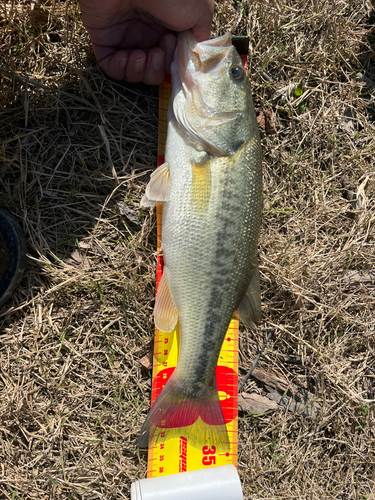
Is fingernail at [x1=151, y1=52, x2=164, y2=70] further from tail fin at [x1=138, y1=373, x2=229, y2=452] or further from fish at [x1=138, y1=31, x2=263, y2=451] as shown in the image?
tail fin at [x1=138, y1=373, x2=229, y2=452]

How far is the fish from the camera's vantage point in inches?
86.7

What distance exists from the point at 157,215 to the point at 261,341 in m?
1.27

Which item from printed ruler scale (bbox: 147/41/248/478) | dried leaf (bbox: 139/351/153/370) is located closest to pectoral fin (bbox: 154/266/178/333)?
printed ruler scale (bbox: 147/41/248/478)

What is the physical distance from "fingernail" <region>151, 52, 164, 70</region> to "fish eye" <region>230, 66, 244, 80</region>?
0.59 m

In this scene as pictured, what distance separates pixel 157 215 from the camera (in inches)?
106

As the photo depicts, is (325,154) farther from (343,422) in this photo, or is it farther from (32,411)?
(32,411)

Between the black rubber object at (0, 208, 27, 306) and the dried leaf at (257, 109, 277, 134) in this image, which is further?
the dried leaf at (257, 109, 277, 134)

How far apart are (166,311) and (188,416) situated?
0.70 meters

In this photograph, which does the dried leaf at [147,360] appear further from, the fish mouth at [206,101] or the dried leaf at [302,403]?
the fish mouth at [206,101]

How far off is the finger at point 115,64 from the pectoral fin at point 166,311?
149 cm

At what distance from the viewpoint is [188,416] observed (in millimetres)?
2361

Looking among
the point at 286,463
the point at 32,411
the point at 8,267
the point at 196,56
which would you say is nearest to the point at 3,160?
the point at 8,267

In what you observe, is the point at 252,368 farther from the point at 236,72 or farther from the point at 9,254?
the point at 236,72

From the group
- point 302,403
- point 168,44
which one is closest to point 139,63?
point 168,44
